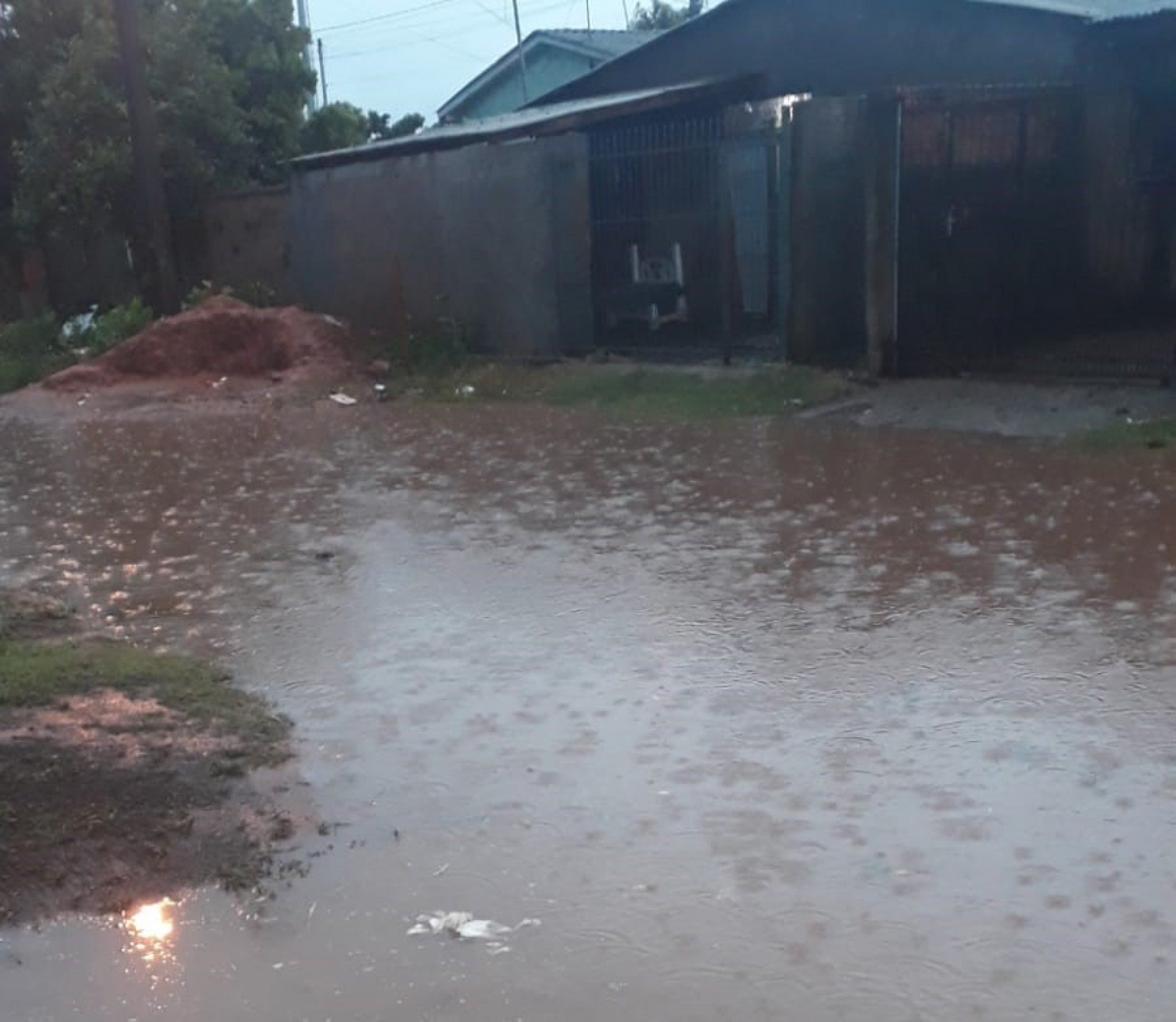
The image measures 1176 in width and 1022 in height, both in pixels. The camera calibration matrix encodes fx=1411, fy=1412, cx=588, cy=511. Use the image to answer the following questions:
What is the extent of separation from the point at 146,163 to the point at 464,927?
16.2 meters

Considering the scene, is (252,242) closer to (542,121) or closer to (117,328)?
(117,328)

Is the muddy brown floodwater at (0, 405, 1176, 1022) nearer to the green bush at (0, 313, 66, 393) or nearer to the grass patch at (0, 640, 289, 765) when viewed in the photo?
the grass patch at (0, 640, 289, 765)

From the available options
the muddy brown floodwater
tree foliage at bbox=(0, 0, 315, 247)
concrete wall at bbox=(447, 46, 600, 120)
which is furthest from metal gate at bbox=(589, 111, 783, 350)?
concrete wall at bbox=(447, 46, 600, 120)

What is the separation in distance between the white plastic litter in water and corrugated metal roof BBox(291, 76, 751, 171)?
12.2 metres

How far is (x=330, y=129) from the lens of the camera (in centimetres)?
2436

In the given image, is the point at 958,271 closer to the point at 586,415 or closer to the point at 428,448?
the point at 586,415

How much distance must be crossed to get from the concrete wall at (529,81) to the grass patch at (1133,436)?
20957mm

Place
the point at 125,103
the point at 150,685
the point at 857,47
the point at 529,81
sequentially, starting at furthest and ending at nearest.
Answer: the point at 529,81 → the point at 125,103 → the point at 857,47 → the point at 150,685

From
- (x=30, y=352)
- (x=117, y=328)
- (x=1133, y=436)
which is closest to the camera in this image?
(x=1133, y=436)

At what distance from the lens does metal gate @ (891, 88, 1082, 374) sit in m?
11.4

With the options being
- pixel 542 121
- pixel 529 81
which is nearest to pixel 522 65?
pixel 529 81

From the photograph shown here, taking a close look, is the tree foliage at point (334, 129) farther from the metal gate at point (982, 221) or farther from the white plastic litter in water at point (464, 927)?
the white plastic litter in water at point (464, 927)

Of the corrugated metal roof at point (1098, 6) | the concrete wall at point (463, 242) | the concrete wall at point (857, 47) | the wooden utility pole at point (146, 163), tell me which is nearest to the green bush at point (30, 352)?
the wooden utility pole at point (146, 163)

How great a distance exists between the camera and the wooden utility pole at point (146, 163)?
17.6m
